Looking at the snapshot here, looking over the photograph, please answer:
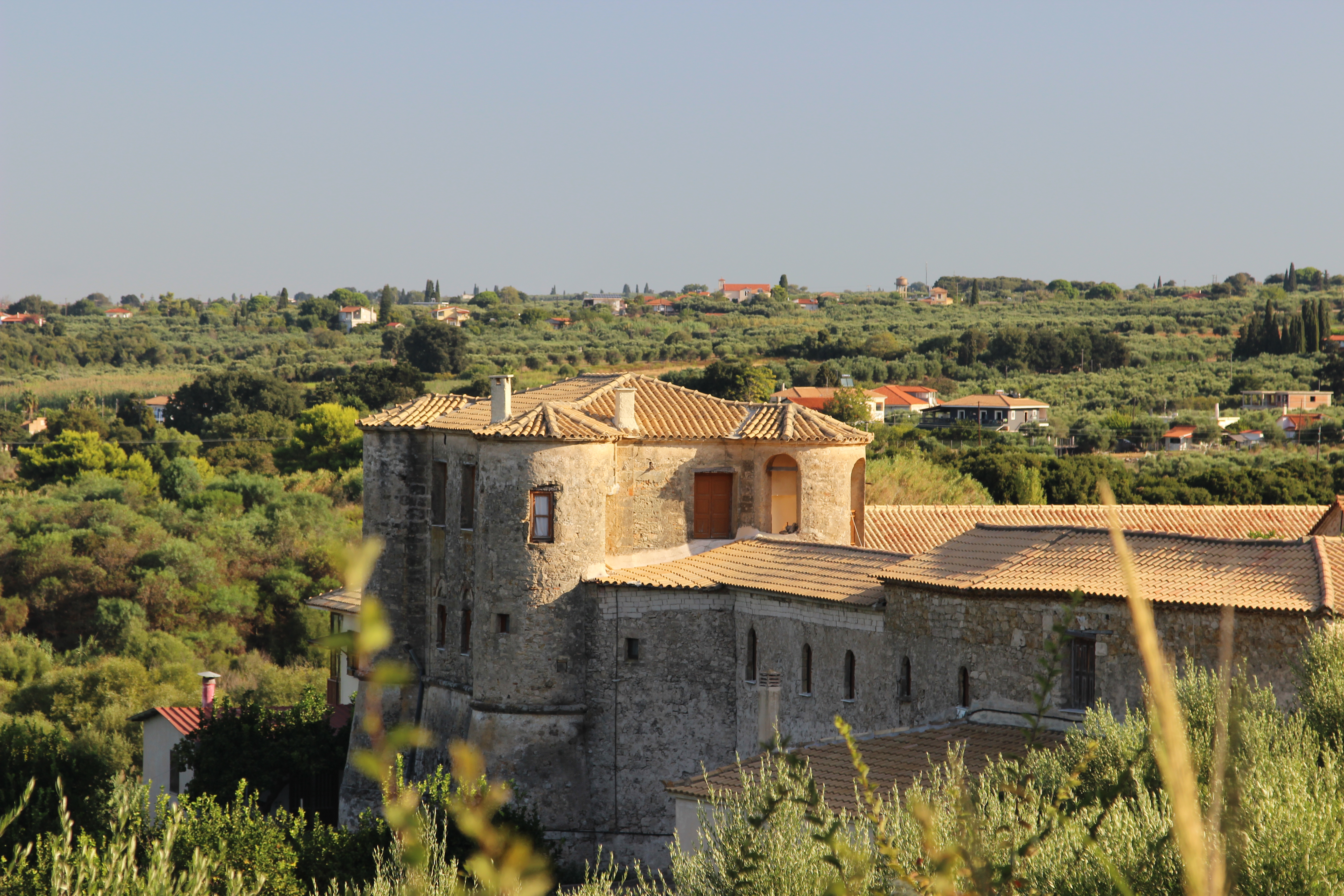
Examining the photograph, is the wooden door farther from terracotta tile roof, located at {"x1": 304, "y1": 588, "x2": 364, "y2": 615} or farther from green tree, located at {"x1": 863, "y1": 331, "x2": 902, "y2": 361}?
green tree, located at {"x1": 863, "y1": 331, "x2": 902, "y2": 361}

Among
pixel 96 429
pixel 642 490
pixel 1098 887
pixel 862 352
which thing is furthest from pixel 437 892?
pixel 862 352

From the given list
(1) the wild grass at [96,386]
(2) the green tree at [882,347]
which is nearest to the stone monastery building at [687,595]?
(2) the green tree at [882,347]

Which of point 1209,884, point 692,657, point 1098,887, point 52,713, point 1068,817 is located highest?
point 1209,884

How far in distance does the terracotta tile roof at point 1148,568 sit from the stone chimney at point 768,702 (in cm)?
239

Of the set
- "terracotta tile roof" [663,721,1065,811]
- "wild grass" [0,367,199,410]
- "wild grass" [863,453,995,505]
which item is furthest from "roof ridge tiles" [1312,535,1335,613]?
"wild grass" [0,367,199,410]

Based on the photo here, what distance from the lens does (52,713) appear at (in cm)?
3762

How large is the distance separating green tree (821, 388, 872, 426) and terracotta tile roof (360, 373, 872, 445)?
31499mm

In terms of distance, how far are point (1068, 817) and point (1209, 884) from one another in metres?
2.57

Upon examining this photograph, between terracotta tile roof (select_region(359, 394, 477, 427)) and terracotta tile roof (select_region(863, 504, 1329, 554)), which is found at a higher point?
terracotta tile roof (select_region(359, 394, 477, 427))

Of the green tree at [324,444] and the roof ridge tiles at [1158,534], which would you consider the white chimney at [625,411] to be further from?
the green tree at [324,444]

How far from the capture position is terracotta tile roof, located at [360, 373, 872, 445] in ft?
77.4

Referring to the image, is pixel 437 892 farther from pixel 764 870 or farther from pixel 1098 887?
pixel 1098 887

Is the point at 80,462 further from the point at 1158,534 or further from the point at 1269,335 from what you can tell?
the point at 1269,335

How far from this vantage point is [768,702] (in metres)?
21.3
